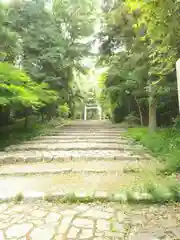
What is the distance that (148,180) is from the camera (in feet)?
12.0

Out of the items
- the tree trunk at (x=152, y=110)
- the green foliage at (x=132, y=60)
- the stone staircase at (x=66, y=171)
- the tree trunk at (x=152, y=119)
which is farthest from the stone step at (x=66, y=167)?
the tree trunk at (x=152, y=119)

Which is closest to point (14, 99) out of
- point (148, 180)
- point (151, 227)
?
point (148, 180)

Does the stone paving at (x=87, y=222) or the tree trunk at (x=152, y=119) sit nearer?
the stone paving at (x=87, y=222)

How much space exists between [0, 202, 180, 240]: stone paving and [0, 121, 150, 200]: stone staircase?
308 mm

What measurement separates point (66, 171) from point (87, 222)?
6.71 ft

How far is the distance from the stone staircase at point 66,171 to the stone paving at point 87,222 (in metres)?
0.31

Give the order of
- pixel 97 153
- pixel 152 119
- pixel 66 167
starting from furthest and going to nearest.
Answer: pixel 152 119
pixel 97 153
pixel 66 167

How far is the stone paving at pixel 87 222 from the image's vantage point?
2.12m

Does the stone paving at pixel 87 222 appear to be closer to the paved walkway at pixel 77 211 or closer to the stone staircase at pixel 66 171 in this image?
the paved walkway at pixel 77 211

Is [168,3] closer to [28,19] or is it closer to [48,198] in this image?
[48,198]

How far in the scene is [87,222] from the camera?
2375mm

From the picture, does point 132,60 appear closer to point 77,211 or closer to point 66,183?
point 66,183

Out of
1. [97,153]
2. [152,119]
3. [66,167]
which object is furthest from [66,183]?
[152,119]

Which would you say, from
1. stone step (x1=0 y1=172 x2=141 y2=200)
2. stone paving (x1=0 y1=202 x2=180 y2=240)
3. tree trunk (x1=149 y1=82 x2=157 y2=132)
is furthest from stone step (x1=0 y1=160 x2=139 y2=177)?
tree trunk (x1=149 y1=82 x2=157 y2=132)
